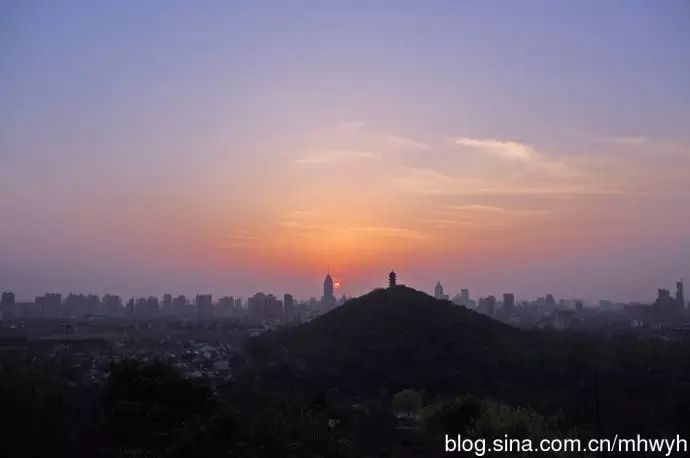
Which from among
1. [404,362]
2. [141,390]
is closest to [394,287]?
[404,362]

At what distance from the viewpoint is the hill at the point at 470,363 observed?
87.3 ft

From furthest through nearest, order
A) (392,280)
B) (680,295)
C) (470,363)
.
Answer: (680,295) → (392,280) → (470,363)

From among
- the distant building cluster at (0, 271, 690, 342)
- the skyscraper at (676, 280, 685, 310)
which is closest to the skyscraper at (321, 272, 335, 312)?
the distant building cluster at (0, 271, 690, 342)

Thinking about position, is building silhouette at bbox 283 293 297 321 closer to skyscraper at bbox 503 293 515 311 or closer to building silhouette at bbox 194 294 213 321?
building silhouette at bbox 194 294 213 321

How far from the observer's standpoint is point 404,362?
38344 millimetres

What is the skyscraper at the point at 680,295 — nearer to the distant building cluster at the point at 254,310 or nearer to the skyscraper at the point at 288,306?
the distant building cluster at the point at 254,310

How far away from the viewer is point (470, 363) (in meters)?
37.2

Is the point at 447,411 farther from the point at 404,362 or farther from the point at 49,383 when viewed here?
the point at 404,362

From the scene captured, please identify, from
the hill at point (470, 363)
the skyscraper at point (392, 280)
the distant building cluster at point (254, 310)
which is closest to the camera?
the hill at point (470, 363)

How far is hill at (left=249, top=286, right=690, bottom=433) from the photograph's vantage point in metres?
26.6

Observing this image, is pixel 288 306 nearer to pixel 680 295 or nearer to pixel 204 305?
pixel 204 305

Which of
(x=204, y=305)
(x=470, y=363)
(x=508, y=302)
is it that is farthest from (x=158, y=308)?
(x=470, y=363)

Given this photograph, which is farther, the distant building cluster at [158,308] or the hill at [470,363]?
the distant building cluster at [158,308]

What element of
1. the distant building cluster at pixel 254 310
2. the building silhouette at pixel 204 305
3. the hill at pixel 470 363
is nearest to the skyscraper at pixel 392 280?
the hill at pixel 470 363
